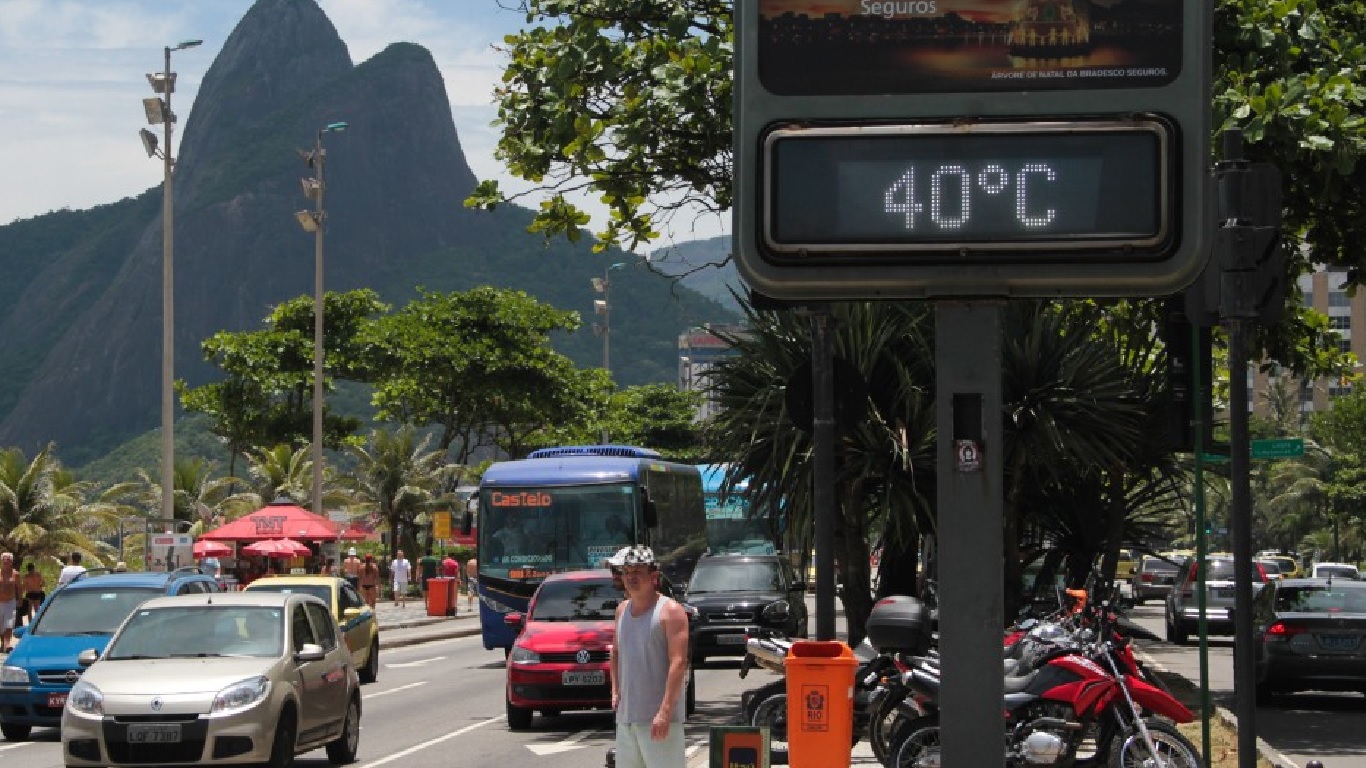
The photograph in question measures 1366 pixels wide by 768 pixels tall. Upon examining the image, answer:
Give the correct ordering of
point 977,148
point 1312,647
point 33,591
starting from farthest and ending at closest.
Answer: point 33,591 → point 1312,647 → point 977,148

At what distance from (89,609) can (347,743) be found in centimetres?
590

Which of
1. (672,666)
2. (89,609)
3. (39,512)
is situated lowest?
(89,609)

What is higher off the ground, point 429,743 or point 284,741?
point 284,741

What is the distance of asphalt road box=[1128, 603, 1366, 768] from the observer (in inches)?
694

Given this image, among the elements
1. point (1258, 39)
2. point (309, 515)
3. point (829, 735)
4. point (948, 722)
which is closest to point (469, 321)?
point (309, 515)

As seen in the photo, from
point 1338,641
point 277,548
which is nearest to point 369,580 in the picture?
point 277,548

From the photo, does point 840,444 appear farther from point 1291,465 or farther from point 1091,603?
point 1291,465

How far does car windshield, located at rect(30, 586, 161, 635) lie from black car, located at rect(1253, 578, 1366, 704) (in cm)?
1291

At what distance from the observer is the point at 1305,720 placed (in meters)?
21.7

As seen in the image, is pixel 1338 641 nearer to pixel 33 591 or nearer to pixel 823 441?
pixel 823 441

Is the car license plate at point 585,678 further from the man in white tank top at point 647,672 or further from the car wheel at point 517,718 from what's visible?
the man in white tank top at point 647,672

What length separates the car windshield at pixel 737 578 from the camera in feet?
102

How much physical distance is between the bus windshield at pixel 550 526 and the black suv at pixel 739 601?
1.70 metres

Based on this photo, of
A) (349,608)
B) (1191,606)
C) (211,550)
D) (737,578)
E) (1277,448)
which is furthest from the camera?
(211,550)
